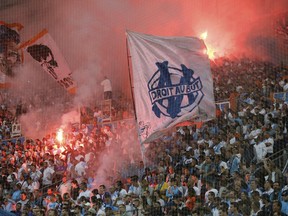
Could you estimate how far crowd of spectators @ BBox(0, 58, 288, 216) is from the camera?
7.80m

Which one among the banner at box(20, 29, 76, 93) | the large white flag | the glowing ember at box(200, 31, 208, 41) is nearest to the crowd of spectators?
the large white flag

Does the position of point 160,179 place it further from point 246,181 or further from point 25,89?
point 25,89

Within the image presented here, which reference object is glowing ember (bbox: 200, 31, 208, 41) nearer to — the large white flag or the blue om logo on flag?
the large white flag

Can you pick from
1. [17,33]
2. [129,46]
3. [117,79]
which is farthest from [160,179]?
[17,33]

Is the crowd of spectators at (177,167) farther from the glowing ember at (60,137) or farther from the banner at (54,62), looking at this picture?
the banner at (54,62)

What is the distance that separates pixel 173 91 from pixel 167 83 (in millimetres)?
166

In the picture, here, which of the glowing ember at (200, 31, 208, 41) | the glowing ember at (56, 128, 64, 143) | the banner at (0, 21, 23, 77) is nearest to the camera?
the glowing ember at (56, 128, 64, 143)

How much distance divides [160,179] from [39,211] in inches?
85.2

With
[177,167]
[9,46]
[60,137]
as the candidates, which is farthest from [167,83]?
[9,46]

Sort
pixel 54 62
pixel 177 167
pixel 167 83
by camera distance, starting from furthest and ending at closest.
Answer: pixel 54 62 < pixel 177 167 < pixel 167 83

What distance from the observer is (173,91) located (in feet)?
29.1

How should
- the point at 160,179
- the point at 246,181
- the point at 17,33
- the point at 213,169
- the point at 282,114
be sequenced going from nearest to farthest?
the point at 246,181
the point at 213,169
the point at 160,179
the point at 282,114
the point at 17,33

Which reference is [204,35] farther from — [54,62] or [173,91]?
[173,91]

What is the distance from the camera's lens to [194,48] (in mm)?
9195
